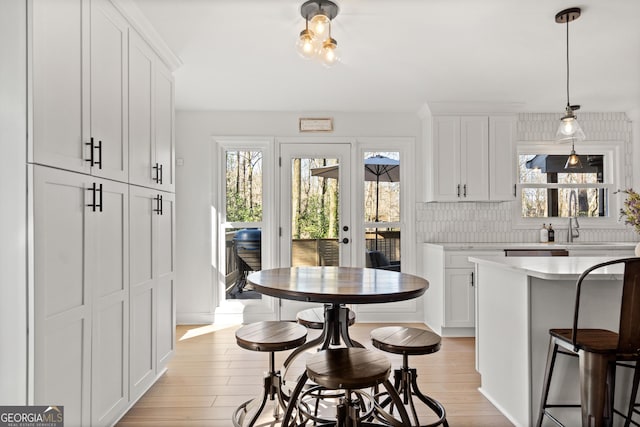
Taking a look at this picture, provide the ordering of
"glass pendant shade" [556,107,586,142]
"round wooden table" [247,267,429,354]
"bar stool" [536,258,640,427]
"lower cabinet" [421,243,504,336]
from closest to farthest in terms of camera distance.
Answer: "bar stool" [536,258,640,427] → "round wooden table" [247,267,429,354] → "glass pendant shade" [556,107,586,142] → "lower cabinet" [421,243,504,336]

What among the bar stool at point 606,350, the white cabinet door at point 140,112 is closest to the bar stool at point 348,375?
the bar stool at point 606,350

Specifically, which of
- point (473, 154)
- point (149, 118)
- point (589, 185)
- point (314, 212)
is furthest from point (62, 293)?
point (589, 185)

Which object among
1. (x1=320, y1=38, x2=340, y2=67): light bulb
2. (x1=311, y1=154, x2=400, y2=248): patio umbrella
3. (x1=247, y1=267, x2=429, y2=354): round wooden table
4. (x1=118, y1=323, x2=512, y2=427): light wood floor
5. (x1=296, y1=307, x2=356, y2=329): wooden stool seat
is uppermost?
(x1=320, y1=38, x2=340, y2=67): light bulb

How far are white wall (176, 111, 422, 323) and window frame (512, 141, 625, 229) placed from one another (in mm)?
2017

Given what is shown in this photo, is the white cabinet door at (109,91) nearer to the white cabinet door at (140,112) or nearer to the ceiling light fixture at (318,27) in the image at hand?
the white cabinet door at (140,112)

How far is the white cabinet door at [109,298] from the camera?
1848 millimetres

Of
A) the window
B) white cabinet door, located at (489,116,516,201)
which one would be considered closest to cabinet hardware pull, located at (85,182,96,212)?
white cabinet door, located at (489,116,516,201)

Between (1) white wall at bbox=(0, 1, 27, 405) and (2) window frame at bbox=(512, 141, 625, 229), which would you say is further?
(2) window frame at bbox=(512, 141, 625, 229)

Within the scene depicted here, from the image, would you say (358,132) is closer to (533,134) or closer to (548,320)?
(533,134)

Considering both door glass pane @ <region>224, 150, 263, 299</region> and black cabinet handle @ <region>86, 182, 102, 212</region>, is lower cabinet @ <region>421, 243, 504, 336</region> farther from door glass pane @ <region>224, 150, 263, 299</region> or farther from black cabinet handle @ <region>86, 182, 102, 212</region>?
black cabinet handle @ <region>86, 182, 102, 212</region>

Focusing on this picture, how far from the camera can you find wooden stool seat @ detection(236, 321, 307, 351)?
1.90m

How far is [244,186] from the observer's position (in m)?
4.39

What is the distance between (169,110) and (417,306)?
3354 millimetres

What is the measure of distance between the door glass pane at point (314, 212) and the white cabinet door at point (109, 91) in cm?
237
